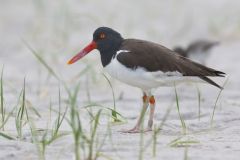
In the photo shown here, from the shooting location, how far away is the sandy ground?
4.83 m

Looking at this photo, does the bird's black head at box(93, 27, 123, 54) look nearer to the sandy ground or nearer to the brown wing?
the brown wing

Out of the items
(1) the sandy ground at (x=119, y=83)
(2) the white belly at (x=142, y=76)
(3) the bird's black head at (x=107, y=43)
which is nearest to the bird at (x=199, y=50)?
(1) the sandy ground at (x=119, y=83)

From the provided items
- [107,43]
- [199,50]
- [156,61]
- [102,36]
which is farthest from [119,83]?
[156,61]

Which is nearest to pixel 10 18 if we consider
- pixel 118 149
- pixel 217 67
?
pixel 217 67

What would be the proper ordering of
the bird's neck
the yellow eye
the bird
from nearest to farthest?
1. the bird's neck
2. the yellow eye
3. the bird

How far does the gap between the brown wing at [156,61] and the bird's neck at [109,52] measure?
4.0 inches

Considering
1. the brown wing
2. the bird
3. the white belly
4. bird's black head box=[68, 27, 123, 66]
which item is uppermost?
the bird

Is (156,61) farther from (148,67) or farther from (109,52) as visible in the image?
(109,52)

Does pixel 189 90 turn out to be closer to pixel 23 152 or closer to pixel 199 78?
pixel 199 78

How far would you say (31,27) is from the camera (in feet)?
41.7

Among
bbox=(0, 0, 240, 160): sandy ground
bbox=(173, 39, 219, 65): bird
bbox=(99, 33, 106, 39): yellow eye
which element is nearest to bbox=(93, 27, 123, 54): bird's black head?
bbox=(99, 33, 106, 39): yellow eye

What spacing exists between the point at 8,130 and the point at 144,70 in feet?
3.83

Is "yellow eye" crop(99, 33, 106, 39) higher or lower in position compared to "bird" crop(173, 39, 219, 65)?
lower

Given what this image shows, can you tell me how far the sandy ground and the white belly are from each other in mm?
347
